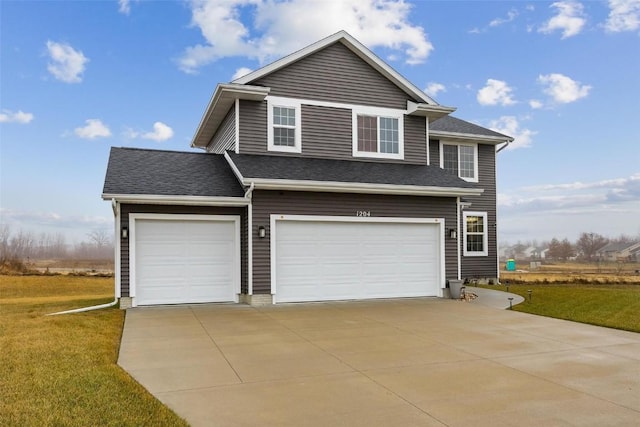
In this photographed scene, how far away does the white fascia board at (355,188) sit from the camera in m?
11.6

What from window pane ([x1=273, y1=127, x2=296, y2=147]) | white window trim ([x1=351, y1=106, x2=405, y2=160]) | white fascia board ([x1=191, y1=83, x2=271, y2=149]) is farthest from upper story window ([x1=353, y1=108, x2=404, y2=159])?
white fascia board ([x1=191, y1=83, x2=271, y2=149])

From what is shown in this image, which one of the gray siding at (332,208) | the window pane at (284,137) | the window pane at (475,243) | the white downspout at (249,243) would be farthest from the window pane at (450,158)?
the white downspout at (249,243)

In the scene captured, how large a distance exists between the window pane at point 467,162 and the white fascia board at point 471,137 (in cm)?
45

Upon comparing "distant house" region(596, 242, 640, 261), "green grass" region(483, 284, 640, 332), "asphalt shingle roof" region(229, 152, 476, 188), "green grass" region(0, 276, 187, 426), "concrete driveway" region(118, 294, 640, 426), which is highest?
"asphalt shingle roof" region(229, 152, 476, 188)

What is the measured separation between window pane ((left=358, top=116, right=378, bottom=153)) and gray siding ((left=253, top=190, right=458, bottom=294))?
2073mm

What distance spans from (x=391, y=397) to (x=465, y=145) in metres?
15.6

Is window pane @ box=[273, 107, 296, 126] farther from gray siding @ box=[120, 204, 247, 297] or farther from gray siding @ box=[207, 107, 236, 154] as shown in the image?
gray siding @ box=[120, 204, 247, 297]

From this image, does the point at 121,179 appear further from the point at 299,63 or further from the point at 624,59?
the point at 624,59

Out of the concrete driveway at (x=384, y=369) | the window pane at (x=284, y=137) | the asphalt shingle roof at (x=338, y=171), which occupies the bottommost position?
the concrete driveway at (x=384, y=369)

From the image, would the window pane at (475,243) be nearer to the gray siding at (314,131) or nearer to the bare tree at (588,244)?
the gray siding at (314,131)

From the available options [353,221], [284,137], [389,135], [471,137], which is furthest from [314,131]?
[471,137]

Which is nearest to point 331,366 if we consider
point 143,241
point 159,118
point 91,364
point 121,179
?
point 91,364

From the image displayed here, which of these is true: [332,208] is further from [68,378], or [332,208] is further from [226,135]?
[68,378]

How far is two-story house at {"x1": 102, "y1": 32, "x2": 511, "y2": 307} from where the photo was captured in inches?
463
